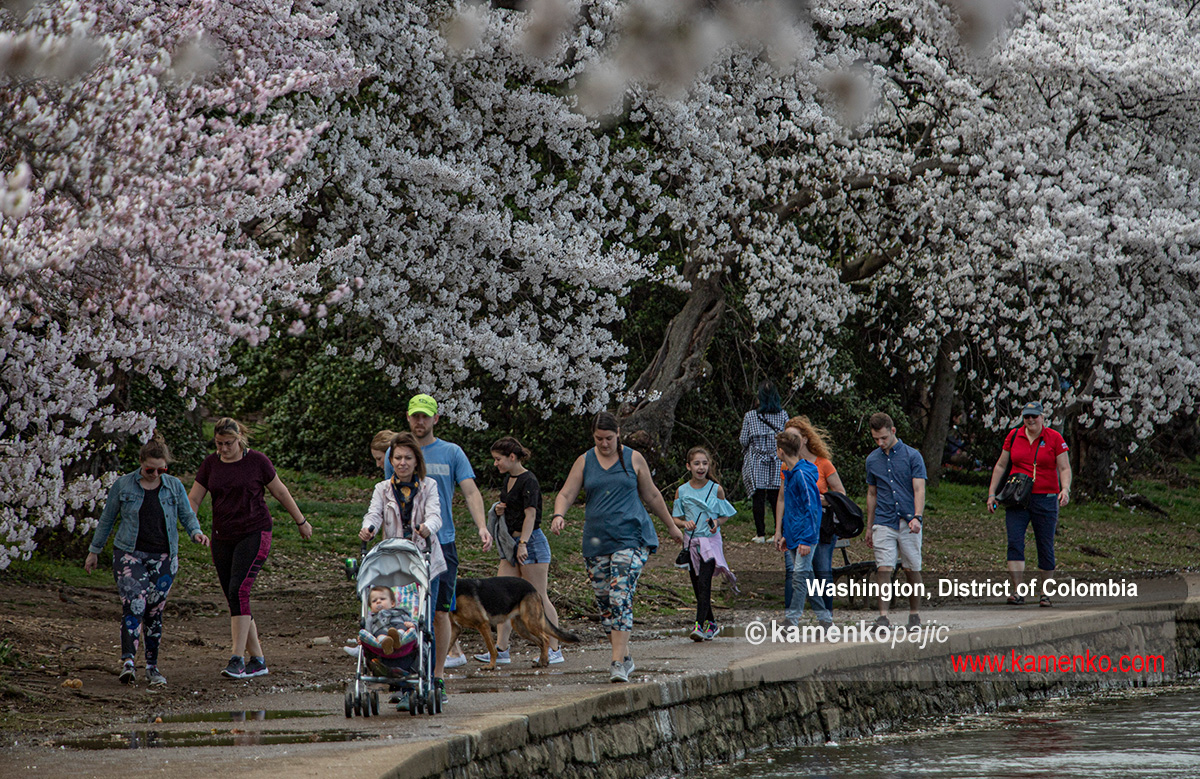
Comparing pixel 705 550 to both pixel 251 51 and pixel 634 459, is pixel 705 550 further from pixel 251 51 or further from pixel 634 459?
pixel 251 51

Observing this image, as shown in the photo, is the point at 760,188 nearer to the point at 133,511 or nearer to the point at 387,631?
the point at 133,511

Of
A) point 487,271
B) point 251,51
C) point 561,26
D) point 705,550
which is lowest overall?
point 705,550

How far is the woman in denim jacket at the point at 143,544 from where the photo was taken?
333 inches

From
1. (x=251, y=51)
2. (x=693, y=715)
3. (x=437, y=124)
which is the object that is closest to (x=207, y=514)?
(x=437, y=124)

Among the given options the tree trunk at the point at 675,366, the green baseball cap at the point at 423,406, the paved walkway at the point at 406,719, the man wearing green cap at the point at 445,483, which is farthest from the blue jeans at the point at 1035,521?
the tree trunk at the point at 675,366

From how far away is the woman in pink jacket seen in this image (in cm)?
730

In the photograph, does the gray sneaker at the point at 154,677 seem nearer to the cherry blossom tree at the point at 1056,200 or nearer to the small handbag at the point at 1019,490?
the small handbag at the point at 1019,490

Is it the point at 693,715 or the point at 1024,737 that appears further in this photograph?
the point at 1024,737

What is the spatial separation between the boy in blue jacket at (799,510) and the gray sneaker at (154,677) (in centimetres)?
456

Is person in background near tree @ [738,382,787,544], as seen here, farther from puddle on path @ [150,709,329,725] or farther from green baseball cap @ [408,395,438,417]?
puddle on path @ [150,709,329,725]

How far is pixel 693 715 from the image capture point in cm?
817

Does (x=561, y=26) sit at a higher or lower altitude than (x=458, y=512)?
higher

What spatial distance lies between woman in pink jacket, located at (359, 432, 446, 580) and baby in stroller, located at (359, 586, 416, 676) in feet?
1.35

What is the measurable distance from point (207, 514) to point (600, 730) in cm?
973
